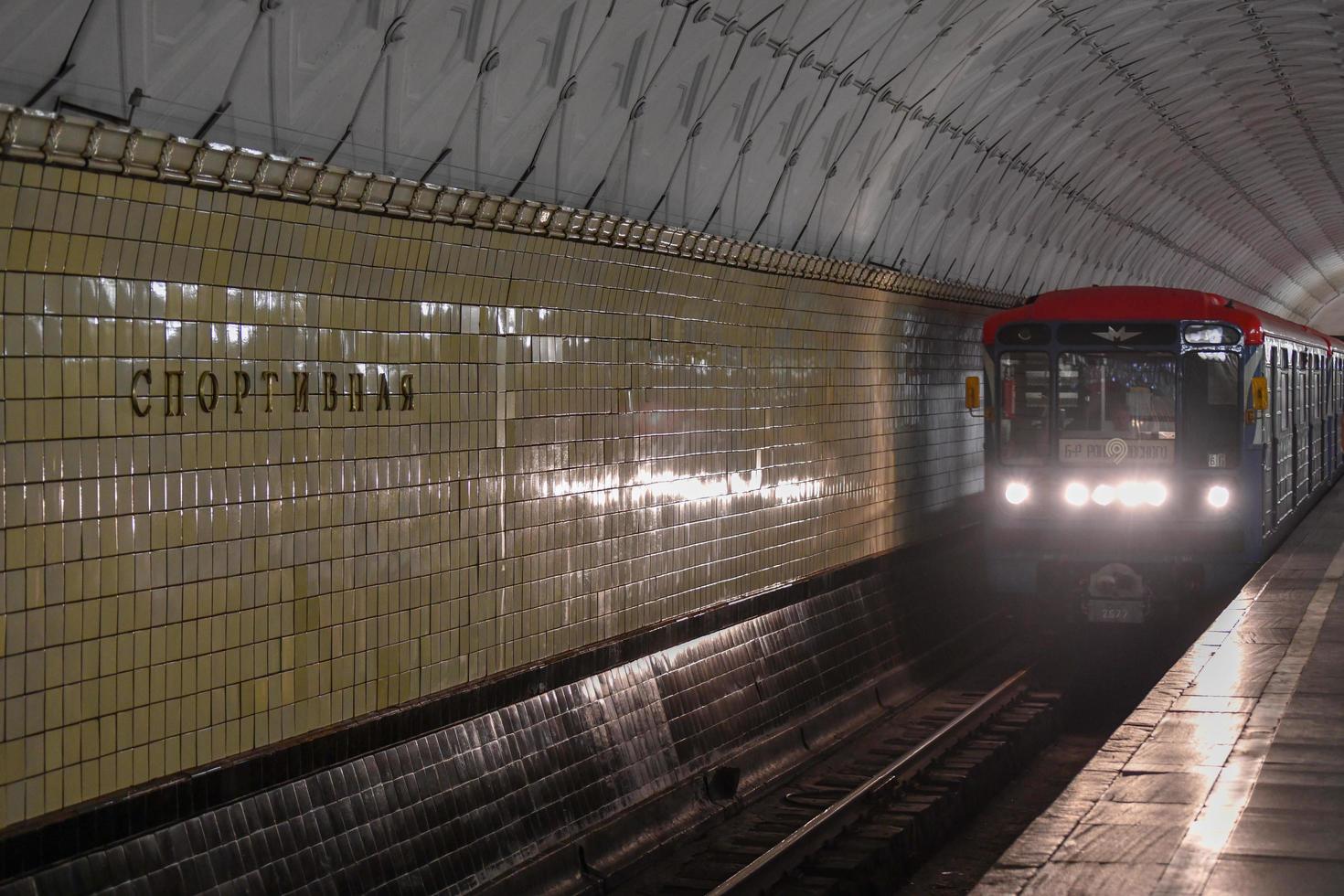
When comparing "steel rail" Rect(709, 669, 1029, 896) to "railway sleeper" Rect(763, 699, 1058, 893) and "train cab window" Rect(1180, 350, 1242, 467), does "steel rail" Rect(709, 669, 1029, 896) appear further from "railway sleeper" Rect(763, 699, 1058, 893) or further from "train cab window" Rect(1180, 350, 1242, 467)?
"train cab window" Rect(1180, 350, 1242, 467)

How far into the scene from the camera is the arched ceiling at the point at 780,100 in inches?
246

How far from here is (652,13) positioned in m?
8.98

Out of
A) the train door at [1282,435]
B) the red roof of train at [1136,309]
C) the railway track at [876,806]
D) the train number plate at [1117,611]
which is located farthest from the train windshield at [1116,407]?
the railway track at [876,806]

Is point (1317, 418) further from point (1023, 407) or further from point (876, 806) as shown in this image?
point (876, 806)

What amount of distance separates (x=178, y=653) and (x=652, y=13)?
15.8 feet

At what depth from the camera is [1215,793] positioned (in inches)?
257

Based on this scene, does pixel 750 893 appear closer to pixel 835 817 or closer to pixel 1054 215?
pixel 835 817

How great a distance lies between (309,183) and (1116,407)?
983 centimetres

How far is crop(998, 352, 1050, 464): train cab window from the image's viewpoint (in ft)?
47.9

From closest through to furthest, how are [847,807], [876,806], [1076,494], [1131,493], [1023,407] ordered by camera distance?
[847,807]
[876,806]
[1131,493]
[1076,494]
[1023,407]

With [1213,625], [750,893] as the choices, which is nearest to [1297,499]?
[1213,625]

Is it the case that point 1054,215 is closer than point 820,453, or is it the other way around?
point 820,453

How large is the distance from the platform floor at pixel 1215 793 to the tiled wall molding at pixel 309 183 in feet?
11.8

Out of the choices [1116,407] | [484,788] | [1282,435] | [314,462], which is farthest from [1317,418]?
[314,462]
